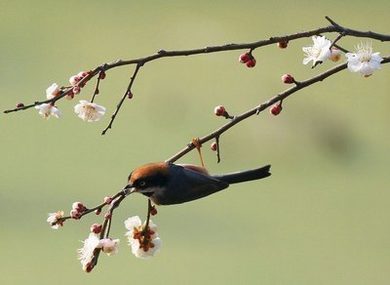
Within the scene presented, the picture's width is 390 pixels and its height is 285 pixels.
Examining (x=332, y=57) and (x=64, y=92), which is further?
(x=332, y=57)

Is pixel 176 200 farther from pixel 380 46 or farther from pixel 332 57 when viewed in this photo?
pixel 380 46

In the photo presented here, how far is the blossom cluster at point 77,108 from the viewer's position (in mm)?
1130

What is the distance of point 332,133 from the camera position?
3.56 m

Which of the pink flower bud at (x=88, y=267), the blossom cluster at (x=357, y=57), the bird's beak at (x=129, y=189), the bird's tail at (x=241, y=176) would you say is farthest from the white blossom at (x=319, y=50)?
the pink flower bud at (x=88, y=267)

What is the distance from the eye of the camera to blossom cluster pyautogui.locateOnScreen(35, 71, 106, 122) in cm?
113

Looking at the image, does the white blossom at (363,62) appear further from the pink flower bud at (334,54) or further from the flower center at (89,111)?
the flower center at (89,111)

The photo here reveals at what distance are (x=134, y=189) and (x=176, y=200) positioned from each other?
0.07 metres

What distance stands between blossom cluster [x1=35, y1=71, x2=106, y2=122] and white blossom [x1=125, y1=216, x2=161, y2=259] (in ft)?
0.53

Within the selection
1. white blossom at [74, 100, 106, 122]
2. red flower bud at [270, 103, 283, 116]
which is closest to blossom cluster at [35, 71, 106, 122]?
white blossom at [74, 100, 106, 122]

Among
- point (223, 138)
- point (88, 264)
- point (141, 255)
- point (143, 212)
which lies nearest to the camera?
point (88, 264)

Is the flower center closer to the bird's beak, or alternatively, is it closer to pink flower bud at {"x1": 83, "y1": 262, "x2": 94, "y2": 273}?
the bird's beak

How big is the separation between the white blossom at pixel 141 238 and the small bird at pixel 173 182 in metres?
0.05

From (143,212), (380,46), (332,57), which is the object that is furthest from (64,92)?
(380,46)

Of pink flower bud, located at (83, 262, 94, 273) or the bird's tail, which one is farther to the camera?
the bird's tail
